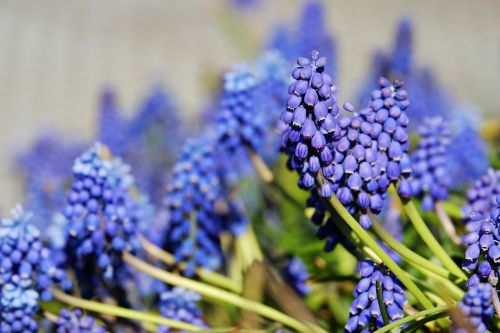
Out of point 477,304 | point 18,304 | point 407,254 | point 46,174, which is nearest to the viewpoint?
point 477,304

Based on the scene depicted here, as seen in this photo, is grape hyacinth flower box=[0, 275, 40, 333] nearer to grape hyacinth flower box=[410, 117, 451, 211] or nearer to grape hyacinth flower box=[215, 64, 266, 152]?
grape hyacinth flower box=[215, 64, 266, 152]

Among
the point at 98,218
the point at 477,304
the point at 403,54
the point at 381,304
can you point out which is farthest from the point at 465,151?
the point at 477,304

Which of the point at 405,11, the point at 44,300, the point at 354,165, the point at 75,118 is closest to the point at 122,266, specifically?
the point at 44,300

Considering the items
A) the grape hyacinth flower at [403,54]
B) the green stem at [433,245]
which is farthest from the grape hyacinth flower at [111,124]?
the green stem at [433,245]

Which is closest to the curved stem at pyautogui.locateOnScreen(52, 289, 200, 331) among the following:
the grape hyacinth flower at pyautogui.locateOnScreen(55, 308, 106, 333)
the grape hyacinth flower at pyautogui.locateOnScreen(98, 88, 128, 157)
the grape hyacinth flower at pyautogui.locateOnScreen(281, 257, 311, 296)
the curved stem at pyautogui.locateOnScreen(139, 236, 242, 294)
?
the grape hyacinth flower at pyautogui.locateOnScreen(55, 308, 106, 333)

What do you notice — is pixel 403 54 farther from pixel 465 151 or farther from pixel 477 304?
pixel 477 304

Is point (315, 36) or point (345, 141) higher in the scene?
point (315, 36)

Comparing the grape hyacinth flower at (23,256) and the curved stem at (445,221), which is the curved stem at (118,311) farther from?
the curved stem at (445,221)
